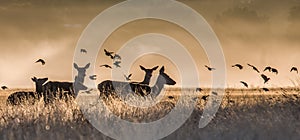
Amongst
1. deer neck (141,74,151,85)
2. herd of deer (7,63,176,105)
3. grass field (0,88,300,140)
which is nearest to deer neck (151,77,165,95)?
herd of deer (7,63,176,105)

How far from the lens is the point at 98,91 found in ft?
69.1

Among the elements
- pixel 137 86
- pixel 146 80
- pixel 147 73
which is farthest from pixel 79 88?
pixel 147 73

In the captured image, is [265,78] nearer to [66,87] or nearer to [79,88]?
[79,88]

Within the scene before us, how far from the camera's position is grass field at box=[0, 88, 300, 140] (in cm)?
1369

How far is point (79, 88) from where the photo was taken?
21453 mm

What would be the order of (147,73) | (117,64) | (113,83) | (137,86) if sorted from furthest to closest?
(147,73), (113,83), (137,86), (117,64)

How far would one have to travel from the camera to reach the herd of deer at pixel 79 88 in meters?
20.2

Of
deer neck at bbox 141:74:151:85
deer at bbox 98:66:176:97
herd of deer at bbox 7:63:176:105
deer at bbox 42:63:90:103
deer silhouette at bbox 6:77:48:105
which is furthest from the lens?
deer neck at bbox 141:74:151:85

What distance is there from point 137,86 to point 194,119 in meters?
5.78

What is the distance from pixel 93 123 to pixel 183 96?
359 cm

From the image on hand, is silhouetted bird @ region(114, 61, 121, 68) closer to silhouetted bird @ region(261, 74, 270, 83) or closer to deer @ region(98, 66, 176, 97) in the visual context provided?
deer @ region(98, 66, 176, 97)

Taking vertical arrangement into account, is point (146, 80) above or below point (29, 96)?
above

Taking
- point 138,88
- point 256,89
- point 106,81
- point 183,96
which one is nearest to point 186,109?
point 183,96

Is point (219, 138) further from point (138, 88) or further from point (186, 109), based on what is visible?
point (138, 88)
